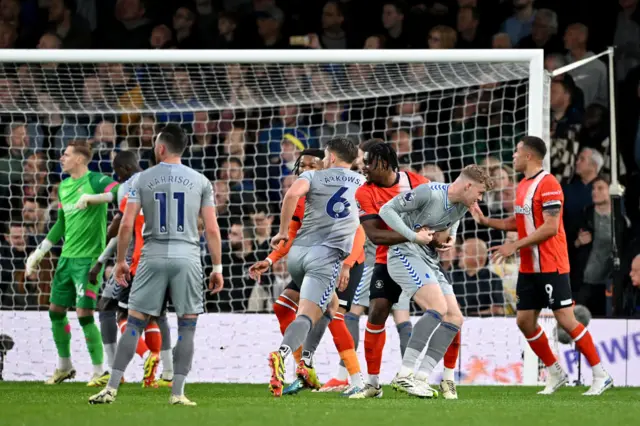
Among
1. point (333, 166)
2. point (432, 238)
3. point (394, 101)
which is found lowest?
point (432, 238)

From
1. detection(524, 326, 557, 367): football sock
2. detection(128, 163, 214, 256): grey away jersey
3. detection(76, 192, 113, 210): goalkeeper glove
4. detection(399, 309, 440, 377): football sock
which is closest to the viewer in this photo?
detection(128, 163, 214, 256): grey away jersey

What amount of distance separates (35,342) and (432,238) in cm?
559

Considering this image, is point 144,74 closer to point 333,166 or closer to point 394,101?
point 394,101

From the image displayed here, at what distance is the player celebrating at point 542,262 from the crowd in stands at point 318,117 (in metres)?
2.42

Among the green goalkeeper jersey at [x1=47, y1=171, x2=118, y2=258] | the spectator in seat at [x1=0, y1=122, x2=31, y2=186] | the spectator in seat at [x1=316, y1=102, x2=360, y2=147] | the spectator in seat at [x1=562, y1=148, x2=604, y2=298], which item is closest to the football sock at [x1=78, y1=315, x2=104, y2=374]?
the green goalkeeper jersey at [x1=47, y1=171, x2=118, y2=258]

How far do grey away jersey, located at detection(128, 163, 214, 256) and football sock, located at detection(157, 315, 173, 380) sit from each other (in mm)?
2776

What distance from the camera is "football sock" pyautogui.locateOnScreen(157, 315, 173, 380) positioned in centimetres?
1024

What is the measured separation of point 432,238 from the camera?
8008mm

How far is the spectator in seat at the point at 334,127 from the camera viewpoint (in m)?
13.8

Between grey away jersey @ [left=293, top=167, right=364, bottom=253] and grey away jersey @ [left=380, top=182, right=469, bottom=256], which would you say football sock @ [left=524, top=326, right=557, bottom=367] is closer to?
grey away jersey @ [left=380, top=182, right=469, bottom=256]

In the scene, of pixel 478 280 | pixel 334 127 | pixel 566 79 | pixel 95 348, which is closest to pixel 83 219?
pixel 95 348

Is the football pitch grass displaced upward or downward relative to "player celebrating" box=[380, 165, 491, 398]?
downward

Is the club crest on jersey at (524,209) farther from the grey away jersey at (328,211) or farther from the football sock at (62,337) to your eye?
the football sock at (62,337)

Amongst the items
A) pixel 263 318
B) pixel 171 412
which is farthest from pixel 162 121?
pixel 171 412
